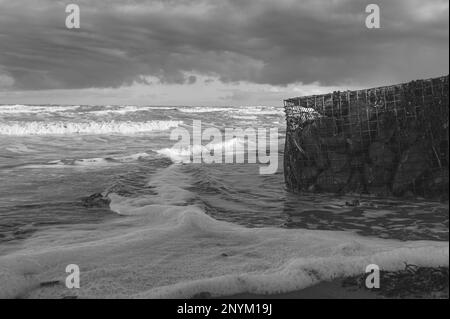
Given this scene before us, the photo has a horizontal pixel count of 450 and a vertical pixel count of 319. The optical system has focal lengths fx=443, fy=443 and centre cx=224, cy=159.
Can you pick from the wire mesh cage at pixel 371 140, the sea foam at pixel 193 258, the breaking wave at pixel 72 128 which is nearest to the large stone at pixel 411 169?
the wire mesh cage at pixel 371 140

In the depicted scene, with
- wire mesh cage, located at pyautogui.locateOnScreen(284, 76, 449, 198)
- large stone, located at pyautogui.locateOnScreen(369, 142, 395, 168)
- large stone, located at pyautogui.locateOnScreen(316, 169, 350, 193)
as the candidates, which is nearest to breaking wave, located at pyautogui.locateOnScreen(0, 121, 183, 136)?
wire mesh cage, located at pyautogui.locateOnScreen(284, 76, 449, 198)

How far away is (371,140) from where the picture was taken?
8.32 metres

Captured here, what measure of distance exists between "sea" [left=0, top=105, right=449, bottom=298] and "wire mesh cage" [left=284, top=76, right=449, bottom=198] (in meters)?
0.39

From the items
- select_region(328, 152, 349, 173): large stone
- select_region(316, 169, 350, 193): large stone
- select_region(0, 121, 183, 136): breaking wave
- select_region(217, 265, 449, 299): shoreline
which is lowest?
select_region(217, 265, 449, 299): shoreline

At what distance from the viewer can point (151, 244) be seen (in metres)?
6.07

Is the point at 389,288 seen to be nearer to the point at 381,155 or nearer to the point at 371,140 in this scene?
the point at 381,155

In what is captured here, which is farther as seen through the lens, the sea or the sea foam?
the sea

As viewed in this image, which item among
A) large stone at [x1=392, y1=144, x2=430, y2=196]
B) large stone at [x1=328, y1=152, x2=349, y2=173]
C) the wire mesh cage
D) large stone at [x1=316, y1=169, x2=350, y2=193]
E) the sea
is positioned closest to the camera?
the sea

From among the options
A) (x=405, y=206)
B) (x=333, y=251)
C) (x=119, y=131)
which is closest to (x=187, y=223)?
(x=333, y=251)

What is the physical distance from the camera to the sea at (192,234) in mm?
4711

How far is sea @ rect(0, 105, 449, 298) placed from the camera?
4.71m

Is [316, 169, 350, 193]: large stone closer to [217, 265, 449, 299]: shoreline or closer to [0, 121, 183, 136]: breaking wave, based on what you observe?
[217, 265, 449, 299]: shoreline

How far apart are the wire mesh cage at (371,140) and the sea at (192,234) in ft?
1.28
